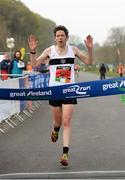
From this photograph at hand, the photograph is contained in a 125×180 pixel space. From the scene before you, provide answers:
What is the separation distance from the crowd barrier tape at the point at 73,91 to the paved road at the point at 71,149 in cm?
93

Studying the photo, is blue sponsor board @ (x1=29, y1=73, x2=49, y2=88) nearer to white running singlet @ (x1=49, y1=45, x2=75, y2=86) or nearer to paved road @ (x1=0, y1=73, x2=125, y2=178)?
paved road @ (x1=0, y1=73, x2=125, y2=178)

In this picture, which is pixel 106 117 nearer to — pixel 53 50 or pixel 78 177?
pixel 53 50

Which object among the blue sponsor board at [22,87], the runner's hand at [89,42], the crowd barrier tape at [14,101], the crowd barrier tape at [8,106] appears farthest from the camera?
the blue sponsor board at [22,87]

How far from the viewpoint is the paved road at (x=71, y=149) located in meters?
7.34

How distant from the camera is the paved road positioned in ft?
24.1

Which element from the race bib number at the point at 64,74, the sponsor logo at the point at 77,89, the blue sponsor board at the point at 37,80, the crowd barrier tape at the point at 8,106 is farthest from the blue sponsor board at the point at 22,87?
the sponsor logo at the point at 77,89

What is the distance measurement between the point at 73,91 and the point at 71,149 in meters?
1.79

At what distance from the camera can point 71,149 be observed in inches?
357

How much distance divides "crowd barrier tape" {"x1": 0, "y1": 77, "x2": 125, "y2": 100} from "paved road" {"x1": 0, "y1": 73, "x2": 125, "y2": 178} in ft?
3.05

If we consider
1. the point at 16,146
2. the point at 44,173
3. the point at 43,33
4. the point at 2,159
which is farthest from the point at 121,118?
the point at 43,33

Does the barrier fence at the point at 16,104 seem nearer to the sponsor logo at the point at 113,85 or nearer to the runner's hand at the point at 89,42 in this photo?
the runner's hand at the point at 89,42

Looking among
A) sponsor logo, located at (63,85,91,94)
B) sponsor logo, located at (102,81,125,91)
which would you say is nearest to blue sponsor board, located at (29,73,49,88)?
sponsor logo, located at (63,85,91,94)

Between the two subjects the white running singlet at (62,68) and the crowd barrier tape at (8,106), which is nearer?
the white running singlet at (62,68)

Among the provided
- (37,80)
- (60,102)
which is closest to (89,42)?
(60,102)
